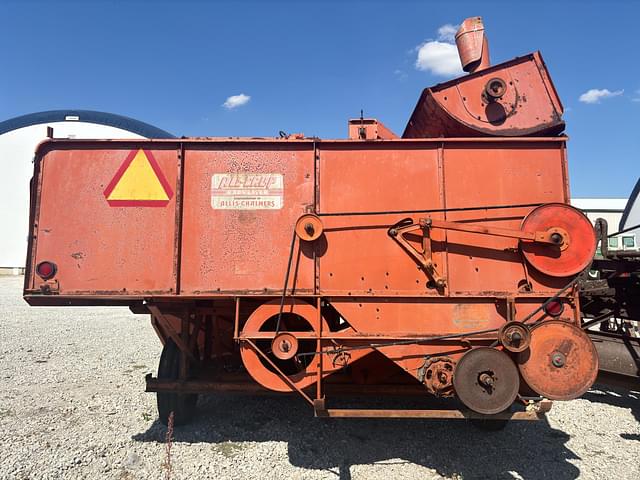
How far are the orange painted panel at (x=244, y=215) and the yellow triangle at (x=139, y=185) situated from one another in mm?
312

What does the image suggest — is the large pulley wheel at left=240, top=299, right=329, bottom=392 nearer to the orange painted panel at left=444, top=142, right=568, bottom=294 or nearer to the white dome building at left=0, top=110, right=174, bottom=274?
the orange painted panel at left=444, top=142, right=568, bottom=294

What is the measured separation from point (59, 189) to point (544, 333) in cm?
494

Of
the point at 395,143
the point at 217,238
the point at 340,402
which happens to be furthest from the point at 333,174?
the point at 340,402

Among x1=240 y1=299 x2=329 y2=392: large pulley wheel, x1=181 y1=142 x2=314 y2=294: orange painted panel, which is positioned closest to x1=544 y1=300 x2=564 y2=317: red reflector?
x1=240 y1=299 x2=329 y2=392: large pulley wheel

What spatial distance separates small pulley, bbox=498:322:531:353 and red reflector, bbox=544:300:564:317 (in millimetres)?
430

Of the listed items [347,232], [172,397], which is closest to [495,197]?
[347,232]

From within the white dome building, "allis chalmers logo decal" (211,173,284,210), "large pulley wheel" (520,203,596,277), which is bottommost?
"large pulley wheel" (520,203,596,277)

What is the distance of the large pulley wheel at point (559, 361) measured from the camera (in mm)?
3527

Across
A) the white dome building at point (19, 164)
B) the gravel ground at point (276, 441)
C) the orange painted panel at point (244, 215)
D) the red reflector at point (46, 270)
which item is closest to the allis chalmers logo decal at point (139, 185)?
the orange painted panel at point (244, 215)

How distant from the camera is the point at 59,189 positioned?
4133 millimetres

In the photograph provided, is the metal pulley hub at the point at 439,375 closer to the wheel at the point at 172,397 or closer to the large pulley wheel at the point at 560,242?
the large pulley wheel at the point at 560,242

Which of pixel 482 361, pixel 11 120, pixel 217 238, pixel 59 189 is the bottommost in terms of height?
pixel 482 361

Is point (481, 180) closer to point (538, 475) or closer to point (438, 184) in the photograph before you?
point (438, 184)

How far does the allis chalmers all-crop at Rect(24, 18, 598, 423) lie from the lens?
149 inches
